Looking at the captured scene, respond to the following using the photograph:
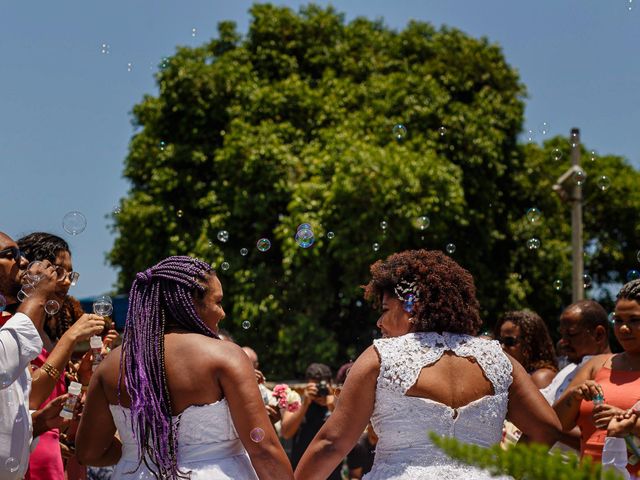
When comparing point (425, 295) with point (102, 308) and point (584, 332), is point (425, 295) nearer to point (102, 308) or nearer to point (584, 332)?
point (102, 308)

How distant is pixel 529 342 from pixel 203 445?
10.8 ft

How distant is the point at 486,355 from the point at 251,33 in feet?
64.3

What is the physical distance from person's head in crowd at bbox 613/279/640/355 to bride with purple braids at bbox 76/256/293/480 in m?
1.91

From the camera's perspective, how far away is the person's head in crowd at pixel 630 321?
421 cm

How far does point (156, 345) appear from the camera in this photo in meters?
3.11

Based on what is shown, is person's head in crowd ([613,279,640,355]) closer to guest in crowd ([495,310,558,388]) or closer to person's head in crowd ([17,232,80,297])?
guest in crowd ([495,310,558,388])

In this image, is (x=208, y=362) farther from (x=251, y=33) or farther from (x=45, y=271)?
(x=251, y=33)

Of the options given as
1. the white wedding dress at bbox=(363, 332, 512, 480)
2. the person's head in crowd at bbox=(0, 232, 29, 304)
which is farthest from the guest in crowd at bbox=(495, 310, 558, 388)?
the person's head in crowd at bbox=(0, 232, 29, 304)

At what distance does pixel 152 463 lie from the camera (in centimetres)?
311

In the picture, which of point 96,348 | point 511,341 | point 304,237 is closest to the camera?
point 96,348

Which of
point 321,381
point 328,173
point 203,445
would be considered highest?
point 328,173

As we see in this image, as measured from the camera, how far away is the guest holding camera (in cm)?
700

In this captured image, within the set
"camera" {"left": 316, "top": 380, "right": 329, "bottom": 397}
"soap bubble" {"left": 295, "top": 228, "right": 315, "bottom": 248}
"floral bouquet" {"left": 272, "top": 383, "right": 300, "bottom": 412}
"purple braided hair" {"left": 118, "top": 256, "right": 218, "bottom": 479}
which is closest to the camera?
"purple braided hair" {"left": 118, "top": 256, "right": 218, "bottom": 479}

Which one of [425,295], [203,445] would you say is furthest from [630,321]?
[203,445]
